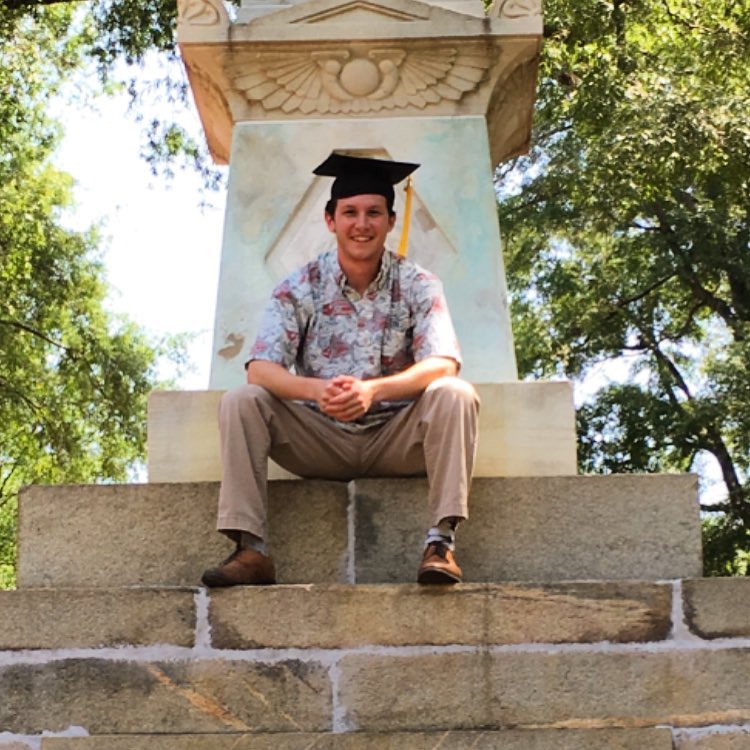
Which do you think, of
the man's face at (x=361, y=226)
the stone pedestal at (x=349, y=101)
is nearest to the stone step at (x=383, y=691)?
the man's face at (x=361, y=226)

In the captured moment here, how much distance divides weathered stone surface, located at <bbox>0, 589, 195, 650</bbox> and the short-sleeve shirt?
34.1 inches

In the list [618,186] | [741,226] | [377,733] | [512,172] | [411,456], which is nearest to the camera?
[377,733]

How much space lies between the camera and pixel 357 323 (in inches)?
211

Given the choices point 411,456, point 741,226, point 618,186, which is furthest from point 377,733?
point 741,226

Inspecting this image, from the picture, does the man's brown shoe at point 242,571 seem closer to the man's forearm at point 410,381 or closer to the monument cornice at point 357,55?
the man's forearm at point 410,381

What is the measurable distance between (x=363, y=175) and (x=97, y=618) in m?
1.73

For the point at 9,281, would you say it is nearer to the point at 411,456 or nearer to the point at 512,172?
the point at 512,172

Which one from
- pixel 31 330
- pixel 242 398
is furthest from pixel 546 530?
pixel 31 330

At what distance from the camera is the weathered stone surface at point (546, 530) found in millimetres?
5223

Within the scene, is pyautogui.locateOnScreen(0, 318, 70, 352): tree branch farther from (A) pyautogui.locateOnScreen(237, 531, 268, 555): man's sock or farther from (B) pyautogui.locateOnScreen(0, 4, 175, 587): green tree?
(A) pyautogui.locateOnScreen(237, 531, 268, 555): man's sock

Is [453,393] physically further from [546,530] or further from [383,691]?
[383,691]

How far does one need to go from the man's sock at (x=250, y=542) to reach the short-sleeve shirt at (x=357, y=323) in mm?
560

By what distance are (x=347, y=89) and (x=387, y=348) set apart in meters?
1.75

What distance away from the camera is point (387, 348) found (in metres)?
5.32
